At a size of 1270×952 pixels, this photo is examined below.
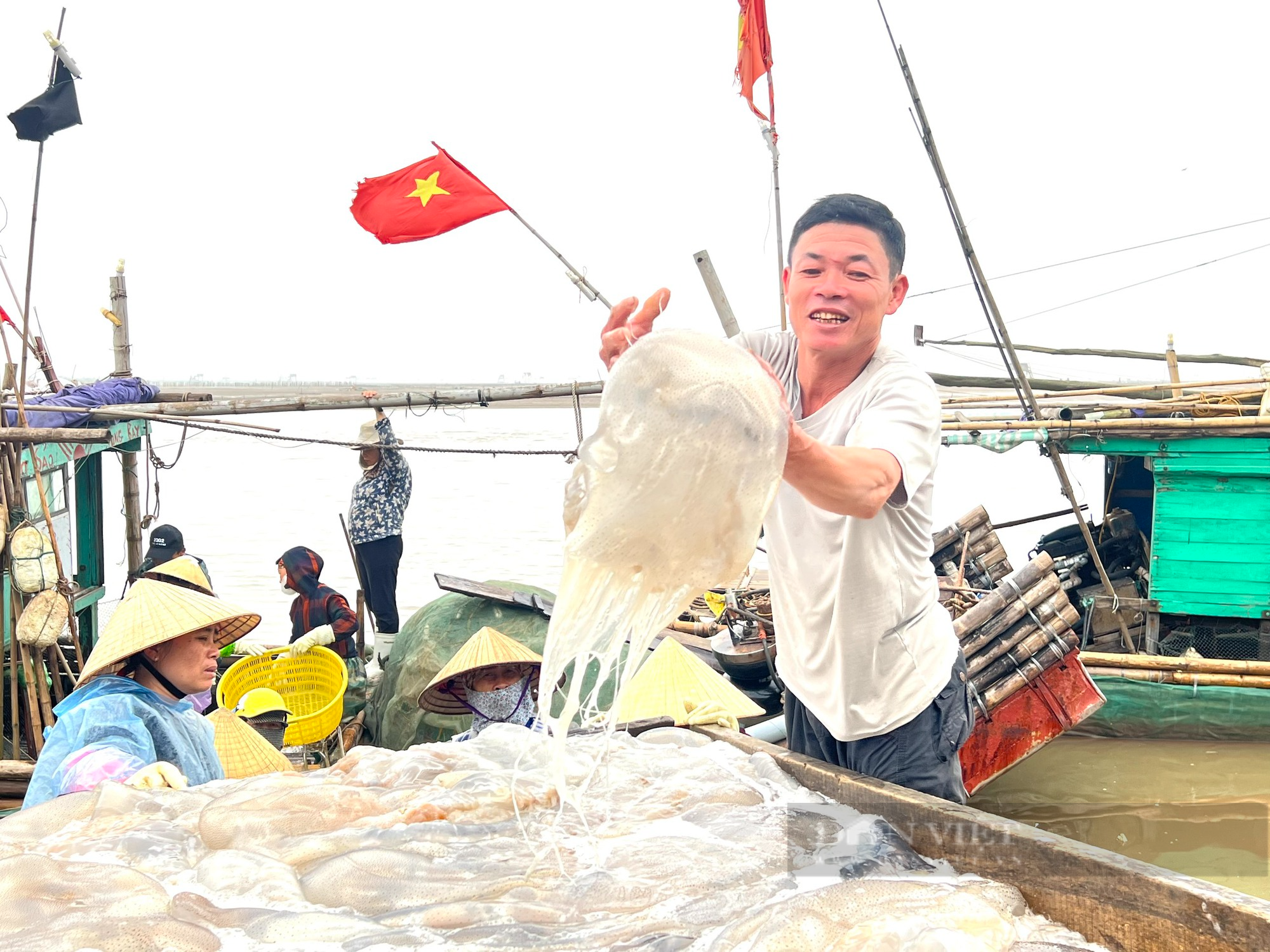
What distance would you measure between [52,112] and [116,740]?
6.18 metres

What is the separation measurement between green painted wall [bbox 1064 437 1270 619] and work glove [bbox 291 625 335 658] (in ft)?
25.9

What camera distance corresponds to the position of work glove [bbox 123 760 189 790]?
2.75 m

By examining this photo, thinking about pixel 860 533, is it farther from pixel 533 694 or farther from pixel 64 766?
pixel 533 694

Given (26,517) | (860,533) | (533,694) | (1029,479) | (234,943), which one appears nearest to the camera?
(234,943)

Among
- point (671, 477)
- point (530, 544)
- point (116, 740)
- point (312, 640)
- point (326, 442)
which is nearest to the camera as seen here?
point (671, 477)

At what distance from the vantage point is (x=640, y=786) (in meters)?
2.93

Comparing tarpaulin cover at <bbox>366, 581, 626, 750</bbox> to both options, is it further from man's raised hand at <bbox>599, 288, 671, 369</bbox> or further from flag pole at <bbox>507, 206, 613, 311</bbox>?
man's raised hand at <bbox>599, 288, 671, 369</bbox>

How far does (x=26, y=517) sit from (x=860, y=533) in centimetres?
700

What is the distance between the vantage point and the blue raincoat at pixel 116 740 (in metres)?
3.02

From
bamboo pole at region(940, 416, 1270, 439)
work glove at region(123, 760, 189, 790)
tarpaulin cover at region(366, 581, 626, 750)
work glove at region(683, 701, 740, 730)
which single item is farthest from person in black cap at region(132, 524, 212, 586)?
bamboo pole at region(940, 416, 1270, 439)

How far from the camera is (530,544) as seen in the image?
73.3ft

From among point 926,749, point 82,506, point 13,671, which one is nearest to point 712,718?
point 926,749

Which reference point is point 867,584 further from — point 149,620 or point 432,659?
point 432,659

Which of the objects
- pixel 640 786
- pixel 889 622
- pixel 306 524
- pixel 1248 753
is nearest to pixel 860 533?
pixel 889 622
